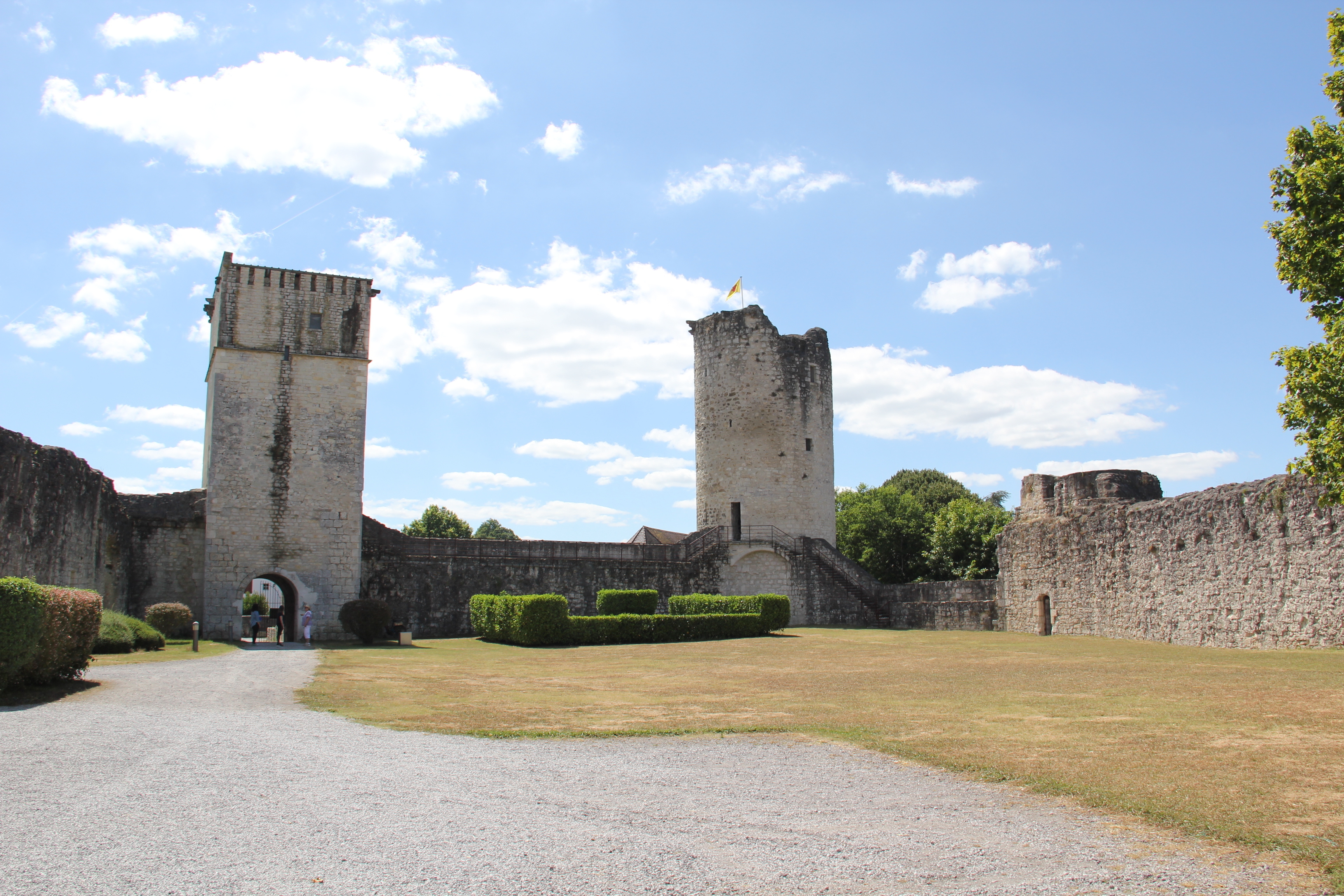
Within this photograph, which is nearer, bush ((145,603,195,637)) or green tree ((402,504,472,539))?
bush ((145,603,195,637))

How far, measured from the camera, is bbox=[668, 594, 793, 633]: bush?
25578mm

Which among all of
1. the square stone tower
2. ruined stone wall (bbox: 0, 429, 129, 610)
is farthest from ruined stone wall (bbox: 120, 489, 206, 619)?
ruined stone wall (bbox: 0, 429, 129, 610)

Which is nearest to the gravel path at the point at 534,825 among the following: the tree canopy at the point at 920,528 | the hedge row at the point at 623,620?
the hedge row at the point at 623,620

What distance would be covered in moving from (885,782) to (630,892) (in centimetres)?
271

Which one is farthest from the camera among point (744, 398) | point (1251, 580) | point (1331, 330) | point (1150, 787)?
point (744, 398)

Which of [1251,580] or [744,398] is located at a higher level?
[744,398]

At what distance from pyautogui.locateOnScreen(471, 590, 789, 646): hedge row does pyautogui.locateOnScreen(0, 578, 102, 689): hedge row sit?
1125cm

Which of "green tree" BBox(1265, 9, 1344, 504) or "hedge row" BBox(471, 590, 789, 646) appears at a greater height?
"green tree" BBox(1265, 9, 1344, 504)

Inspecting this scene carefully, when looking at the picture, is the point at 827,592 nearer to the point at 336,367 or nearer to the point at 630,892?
the point at 336,367

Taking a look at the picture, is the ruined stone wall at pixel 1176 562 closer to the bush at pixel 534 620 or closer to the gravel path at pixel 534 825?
the gravel path at pixel 534 825

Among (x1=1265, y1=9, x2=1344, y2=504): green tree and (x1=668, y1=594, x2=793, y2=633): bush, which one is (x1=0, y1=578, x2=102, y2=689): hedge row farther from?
(x1=668, y1=594, x2=793, y2=633): bush

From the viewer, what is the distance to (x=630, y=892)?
150 inches

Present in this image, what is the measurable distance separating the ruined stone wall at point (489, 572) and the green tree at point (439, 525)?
102 feet

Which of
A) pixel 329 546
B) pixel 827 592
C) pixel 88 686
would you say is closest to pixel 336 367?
pixel 329 546
